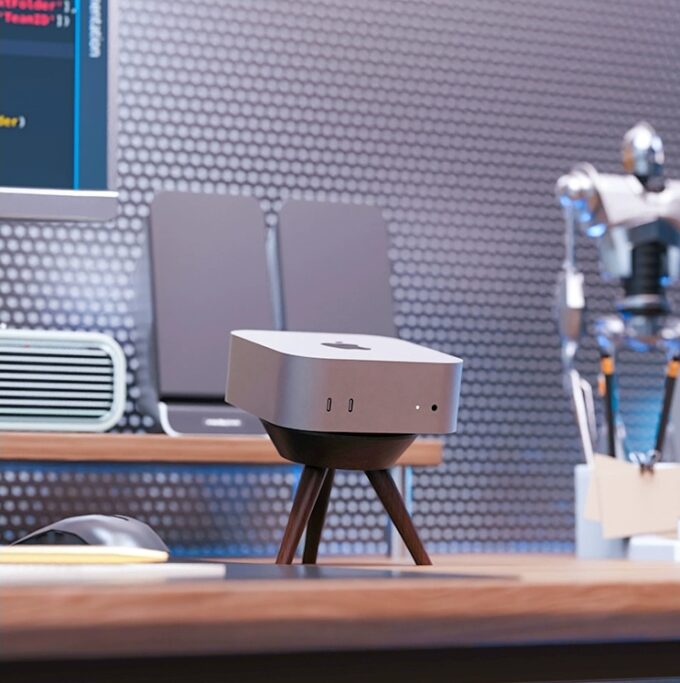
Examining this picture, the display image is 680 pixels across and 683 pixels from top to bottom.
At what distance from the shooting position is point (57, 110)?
0.70 metres

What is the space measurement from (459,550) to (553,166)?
537 millimetres

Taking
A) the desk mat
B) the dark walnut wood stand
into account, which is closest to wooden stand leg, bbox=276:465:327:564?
the dark walnut wood stand

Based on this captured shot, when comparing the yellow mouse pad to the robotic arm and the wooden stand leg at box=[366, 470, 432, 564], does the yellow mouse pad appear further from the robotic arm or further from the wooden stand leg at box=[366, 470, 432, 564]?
the robotic arm

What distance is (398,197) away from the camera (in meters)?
1.54

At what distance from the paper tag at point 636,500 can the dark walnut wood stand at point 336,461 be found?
399 mm

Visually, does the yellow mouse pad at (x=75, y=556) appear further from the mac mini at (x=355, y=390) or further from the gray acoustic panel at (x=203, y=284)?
the gray acoustic panel at (x=203, y=284)

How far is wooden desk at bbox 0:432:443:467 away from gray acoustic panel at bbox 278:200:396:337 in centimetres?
16

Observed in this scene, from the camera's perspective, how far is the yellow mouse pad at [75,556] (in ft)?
1.57

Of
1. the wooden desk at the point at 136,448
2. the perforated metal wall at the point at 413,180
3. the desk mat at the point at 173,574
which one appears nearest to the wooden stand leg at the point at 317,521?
the desk mat at the point at 173,574

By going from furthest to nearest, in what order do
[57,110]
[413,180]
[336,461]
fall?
[413,180], [57,110], [336,461]

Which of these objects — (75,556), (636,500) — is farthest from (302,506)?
(636,500)

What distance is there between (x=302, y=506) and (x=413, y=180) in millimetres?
992

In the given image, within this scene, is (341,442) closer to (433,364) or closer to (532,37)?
(433,364)

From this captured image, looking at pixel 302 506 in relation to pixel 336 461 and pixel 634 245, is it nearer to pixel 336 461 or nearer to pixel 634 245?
pixel 336 461
